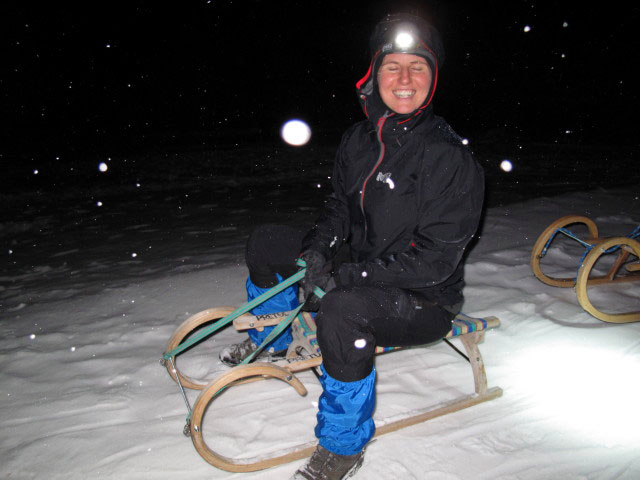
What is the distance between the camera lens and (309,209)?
812cm

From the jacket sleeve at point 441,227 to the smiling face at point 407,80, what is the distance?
339mm

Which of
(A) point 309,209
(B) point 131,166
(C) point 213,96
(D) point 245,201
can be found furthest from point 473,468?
(C) point 213,96

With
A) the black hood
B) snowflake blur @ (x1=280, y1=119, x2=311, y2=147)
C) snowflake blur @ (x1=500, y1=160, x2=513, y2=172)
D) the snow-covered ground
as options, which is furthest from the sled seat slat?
snowflake blur @ (x1=280, y1=119, x2=311, y2=147)

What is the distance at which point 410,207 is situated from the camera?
215 cm

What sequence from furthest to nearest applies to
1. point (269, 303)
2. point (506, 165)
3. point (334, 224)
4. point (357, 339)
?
point (506, 165) < point (269, 303) < point (334, 224) < point (357, 339)

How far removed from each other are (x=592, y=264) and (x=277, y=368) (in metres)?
2.53

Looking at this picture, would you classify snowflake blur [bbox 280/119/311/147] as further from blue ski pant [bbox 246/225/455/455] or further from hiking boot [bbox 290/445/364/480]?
hiking boot [bbox 290/445/364/480]

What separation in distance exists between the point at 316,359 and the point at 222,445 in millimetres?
691

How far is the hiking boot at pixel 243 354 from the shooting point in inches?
112

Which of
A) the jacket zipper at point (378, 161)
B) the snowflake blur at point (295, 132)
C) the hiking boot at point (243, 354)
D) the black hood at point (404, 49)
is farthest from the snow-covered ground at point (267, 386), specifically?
the snowflake blur at point (295, 132)

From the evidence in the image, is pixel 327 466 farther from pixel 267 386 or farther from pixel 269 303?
pixel 269 303

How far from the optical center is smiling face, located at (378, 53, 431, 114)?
83.7 inches

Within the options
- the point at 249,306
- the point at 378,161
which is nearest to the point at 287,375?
the point at 249,306

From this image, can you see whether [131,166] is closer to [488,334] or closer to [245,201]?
[245,201]
